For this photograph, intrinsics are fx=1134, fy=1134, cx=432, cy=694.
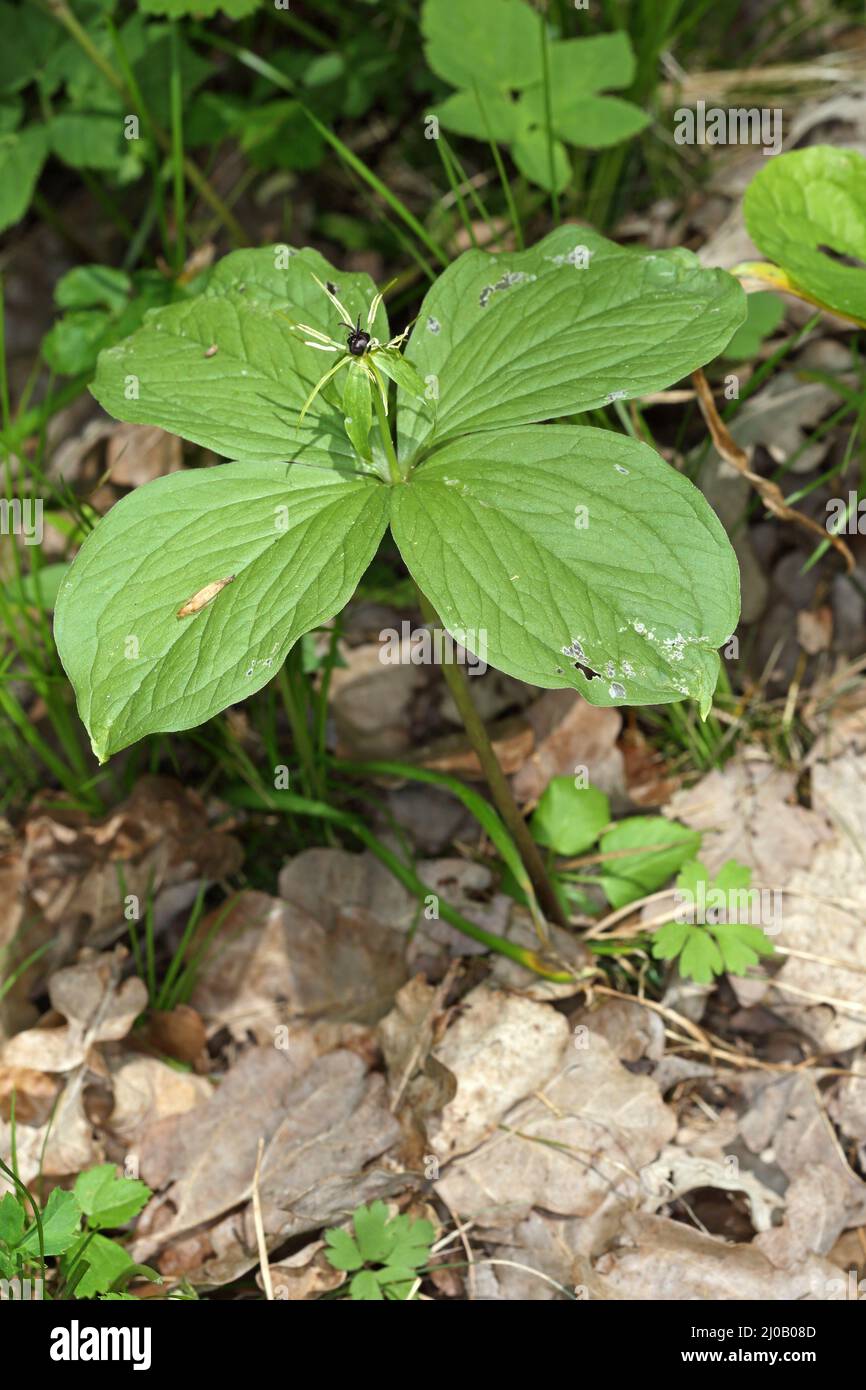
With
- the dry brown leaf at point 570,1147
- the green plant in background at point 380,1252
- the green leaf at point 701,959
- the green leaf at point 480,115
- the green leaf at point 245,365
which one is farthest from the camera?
the green leaf at point 480,115

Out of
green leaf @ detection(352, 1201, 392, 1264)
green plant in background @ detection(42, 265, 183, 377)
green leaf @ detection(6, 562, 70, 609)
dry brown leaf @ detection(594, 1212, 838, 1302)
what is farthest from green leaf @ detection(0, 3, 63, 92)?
dry brown leaf @ detection(594, 1212, 838, 1302)

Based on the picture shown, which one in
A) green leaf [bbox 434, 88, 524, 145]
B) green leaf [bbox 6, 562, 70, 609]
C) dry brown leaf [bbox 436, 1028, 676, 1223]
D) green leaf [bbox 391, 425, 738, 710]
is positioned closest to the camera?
green leaf [bbox 391, 425, 738, 710]

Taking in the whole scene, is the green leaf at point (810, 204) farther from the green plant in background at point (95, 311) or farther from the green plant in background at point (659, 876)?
the green plant in background at point (95, 311)

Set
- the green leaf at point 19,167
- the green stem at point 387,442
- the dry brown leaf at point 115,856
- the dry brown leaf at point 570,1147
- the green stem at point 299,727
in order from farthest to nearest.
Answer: the green leaf at point 19,167 < the dry brown leaf at point 115,856 < the green stem at point 299,727 < the dry brown leaf at point 570,1147 < the green stem at point 387,442

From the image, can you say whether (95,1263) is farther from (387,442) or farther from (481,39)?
(481,39)

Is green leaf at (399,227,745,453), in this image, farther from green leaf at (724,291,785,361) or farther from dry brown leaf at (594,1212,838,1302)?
dry brown leaf at (594,1212,838,1302)

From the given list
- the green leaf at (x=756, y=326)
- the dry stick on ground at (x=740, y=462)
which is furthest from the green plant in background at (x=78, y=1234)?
the green leaf at (x=756, y=326)
